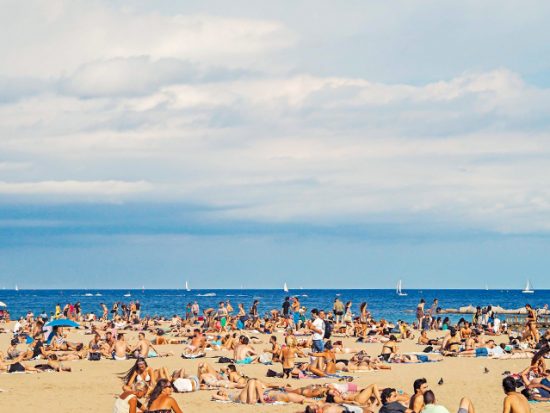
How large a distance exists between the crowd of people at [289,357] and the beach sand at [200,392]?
47 centimetres

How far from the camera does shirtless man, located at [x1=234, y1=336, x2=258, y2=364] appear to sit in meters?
24.7

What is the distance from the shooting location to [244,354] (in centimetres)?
2480

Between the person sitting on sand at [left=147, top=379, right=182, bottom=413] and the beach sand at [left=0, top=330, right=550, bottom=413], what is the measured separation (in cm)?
264

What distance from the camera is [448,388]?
19438 millimetres

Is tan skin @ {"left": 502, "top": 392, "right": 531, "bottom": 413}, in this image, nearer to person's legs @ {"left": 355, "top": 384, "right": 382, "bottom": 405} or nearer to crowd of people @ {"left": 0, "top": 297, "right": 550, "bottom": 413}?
crowd of people @ {"left": 0, "top": 297, "right": 550, "bottom": 413}

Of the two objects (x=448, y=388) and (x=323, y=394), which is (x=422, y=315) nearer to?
(x=448, y=388)

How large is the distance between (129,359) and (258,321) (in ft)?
46.4

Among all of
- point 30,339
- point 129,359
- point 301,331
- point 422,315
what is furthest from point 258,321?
point 129,359

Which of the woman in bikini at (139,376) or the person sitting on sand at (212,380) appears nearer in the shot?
the woman in bikini at (139,376)

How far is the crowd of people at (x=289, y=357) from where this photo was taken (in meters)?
14.9

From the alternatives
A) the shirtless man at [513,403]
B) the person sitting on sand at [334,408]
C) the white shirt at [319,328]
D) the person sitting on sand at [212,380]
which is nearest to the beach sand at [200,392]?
the person sitting on sand at [212,380]

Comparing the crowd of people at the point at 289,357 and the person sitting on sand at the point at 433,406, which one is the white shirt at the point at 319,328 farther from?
the person sitting on sand at the point at 433,406

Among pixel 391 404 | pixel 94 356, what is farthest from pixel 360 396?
pixel 94 356

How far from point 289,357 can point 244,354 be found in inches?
160
